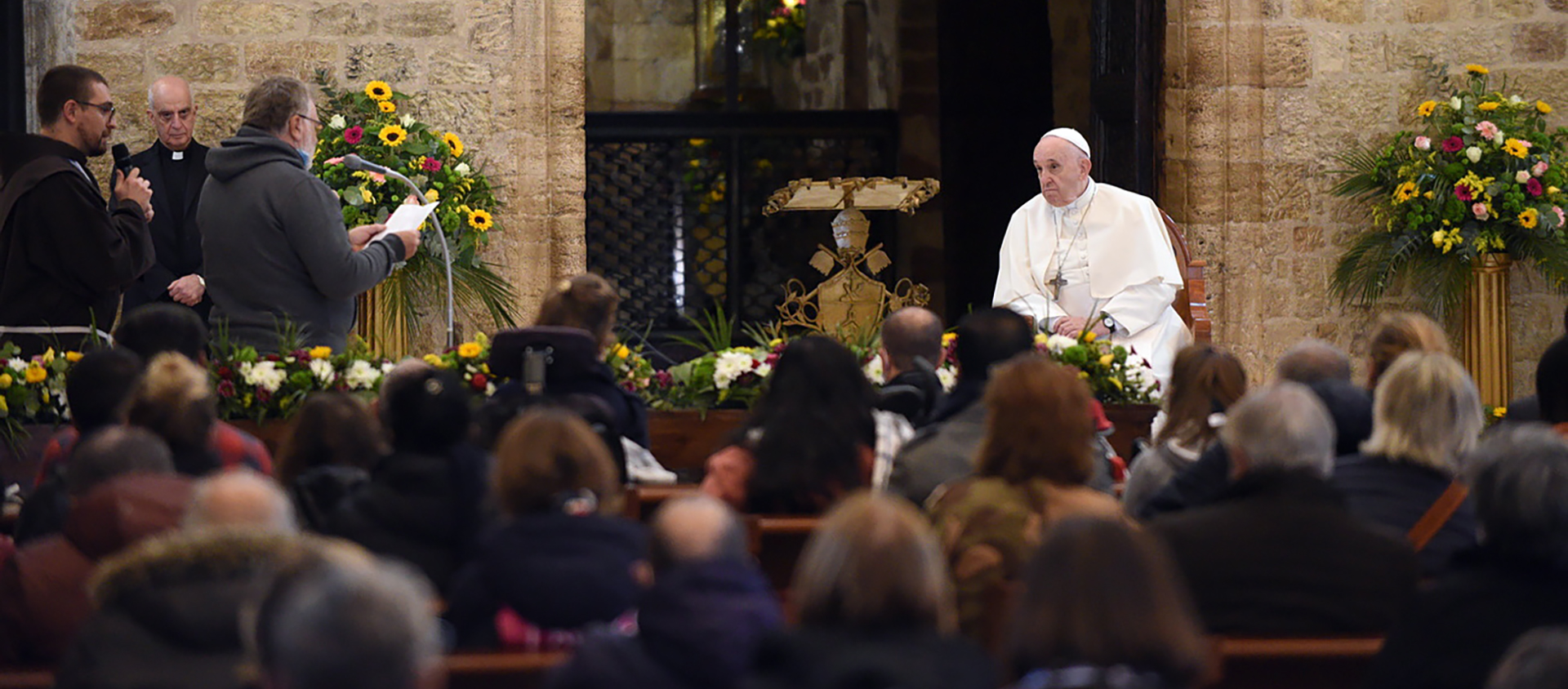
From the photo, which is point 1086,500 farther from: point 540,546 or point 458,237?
point 458,237

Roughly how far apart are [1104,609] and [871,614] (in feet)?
0.99

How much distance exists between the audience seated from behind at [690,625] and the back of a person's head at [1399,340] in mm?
2711

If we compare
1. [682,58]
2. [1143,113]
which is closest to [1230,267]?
[1143,113]

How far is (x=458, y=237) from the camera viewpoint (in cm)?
877

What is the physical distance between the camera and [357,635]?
7.17 ft

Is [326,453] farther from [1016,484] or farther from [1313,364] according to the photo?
[1313,364]

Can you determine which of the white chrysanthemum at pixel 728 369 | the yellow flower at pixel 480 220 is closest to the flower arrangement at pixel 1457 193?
the yellow flower at pixel 480 220

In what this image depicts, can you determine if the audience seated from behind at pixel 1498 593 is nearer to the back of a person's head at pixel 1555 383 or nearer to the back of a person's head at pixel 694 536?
the back of a person's head at pixel 694 536

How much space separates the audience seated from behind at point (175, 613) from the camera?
2.81m

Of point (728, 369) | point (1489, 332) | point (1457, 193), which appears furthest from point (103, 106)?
point (1489, 332)

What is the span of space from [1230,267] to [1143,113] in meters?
0.86

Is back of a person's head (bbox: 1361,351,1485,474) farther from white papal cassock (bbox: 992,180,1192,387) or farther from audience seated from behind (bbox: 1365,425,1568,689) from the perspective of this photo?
white papal cassock (bbox: 992,180,1192,387)

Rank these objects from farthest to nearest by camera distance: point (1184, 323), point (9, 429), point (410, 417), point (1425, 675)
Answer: point (1184, 323) < point (9, 429) < point (410, 417) < point (1425, 675)

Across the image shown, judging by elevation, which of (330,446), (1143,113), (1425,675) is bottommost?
(1425,675)
